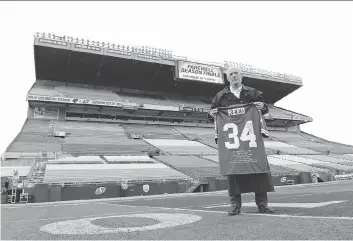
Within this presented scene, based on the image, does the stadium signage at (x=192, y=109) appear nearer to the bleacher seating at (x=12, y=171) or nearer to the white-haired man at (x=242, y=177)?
the bleacher seating at (x=12, y=171)

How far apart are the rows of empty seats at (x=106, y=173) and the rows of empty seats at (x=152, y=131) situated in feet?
31.8

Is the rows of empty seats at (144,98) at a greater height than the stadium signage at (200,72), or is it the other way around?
the stadium signage at (200,72)

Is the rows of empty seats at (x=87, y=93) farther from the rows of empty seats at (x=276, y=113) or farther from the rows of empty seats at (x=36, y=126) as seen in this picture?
the rows of empty seats at (x=276, y=113)

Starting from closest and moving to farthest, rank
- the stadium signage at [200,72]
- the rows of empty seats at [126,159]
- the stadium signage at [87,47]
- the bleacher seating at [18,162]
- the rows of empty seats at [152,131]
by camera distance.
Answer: the bleacher seating at [18,162], the rows of empty seats at [126,159], the rows of empty seats at [152,131], the stadium signage at [87,47], the stadium signage at [200,72]

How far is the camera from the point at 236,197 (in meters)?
3.53

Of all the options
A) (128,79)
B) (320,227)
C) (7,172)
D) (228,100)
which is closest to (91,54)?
(128,79)

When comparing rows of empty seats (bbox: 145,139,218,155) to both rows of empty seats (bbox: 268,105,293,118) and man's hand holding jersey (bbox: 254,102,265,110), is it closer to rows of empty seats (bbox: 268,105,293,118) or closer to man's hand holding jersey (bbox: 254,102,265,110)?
rows of empty seats (bbox: 268,105,293,118)

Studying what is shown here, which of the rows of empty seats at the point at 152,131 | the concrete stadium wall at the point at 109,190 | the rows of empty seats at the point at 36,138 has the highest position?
the rows of empty seats at the point at 152,131

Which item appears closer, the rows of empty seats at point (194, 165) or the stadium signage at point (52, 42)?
the rows of empty seats at point (194, 165)

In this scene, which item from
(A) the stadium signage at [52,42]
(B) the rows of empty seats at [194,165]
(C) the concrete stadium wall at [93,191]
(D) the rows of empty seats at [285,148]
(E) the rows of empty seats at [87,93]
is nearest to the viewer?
(C) the concrete stadium wall at [93,191]

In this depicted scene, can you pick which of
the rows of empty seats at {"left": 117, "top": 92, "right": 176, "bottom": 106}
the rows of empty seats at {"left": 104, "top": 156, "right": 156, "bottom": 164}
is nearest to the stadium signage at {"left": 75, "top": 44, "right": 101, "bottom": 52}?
the rows of empty seats at {"left": 117, "top": 92, "right": 176, "bottom": 106}

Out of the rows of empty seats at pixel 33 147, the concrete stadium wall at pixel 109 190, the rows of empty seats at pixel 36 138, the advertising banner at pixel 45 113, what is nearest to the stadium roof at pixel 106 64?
the advertising banner at pixel 45 113

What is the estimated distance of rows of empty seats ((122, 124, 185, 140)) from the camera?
25.2 metres

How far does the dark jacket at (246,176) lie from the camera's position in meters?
3.53
